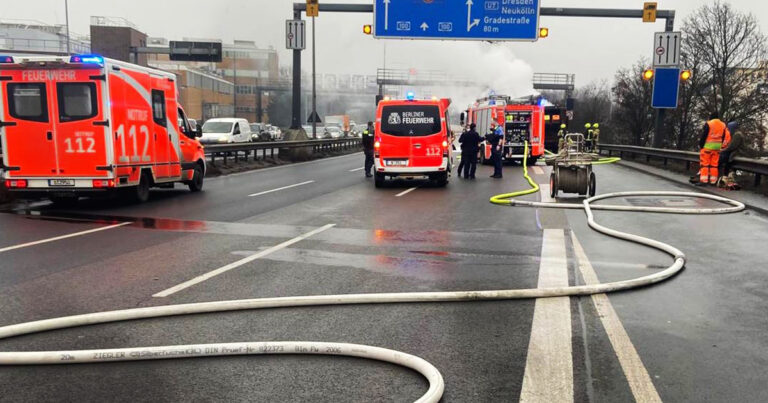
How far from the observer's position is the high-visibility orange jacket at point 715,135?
14.7 m

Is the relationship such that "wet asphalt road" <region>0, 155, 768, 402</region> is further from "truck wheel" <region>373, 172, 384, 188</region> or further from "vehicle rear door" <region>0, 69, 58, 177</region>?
"truck wheel" <region>373, 172, 384, 188</region>

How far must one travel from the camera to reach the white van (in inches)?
1182

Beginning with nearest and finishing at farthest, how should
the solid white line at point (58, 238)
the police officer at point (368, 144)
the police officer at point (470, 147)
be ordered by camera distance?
the solid white line at point (58, 238), the police officer at point (470, 147), the police officer at point (368, 144)

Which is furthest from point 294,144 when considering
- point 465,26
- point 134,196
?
point 134,196

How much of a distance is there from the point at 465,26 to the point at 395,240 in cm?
1822

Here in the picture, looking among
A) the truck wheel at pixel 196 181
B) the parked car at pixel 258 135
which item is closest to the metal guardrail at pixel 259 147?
the parked car at pixel 258 135

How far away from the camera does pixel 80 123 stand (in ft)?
38.2

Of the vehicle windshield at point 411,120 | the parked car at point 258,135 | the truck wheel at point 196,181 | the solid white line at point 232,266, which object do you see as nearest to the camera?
the solid white line at point 232,266

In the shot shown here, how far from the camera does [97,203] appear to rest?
A: 518 inches

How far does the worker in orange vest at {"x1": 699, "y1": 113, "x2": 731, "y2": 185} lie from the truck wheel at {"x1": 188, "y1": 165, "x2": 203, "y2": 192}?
1266cm

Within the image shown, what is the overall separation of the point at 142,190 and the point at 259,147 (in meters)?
11.8

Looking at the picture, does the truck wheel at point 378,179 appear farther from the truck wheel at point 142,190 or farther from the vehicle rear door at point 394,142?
the truck wheel at point 142,190

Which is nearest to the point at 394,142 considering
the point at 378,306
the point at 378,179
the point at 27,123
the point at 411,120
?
the point at 411,120

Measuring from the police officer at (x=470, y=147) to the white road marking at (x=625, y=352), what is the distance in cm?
1302
